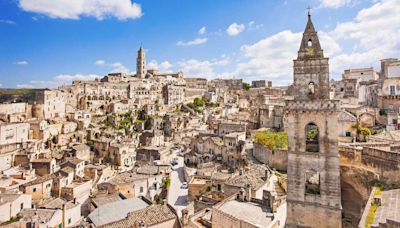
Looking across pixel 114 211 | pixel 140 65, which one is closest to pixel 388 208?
pixel 114 211

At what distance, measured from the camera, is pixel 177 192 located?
99.6 feet

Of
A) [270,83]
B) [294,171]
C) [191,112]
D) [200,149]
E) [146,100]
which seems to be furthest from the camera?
[270,83]

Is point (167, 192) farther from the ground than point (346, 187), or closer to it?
closer to it

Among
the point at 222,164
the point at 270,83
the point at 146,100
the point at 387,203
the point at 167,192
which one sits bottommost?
the point at 167,192

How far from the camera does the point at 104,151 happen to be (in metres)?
44.6

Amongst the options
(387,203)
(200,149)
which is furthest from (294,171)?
(200,149)

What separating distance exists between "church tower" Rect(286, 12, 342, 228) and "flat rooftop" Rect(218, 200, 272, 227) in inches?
65.7

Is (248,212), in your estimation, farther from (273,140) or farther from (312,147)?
(273,140)

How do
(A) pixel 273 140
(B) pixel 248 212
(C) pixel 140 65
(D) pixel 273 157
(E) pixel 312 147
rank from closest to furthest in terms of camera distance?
(E) pixel 312 147 → (B) pixel 248 212 → (D) pixel 273 157 → (A) pixel 273 140 → (C) pixel 140 65

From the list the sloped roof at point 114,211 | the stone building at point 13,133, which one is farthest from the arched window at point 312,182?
the stone building at point 13,133

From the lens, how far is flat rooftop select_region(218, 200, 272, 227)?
15656mm

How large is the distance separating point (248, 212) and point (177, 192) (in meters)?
14.7

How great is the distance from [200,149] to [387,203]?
3089 cm

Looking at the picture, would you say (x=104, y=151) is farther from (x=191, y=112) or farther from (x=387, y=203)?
(x=387, y=203)
